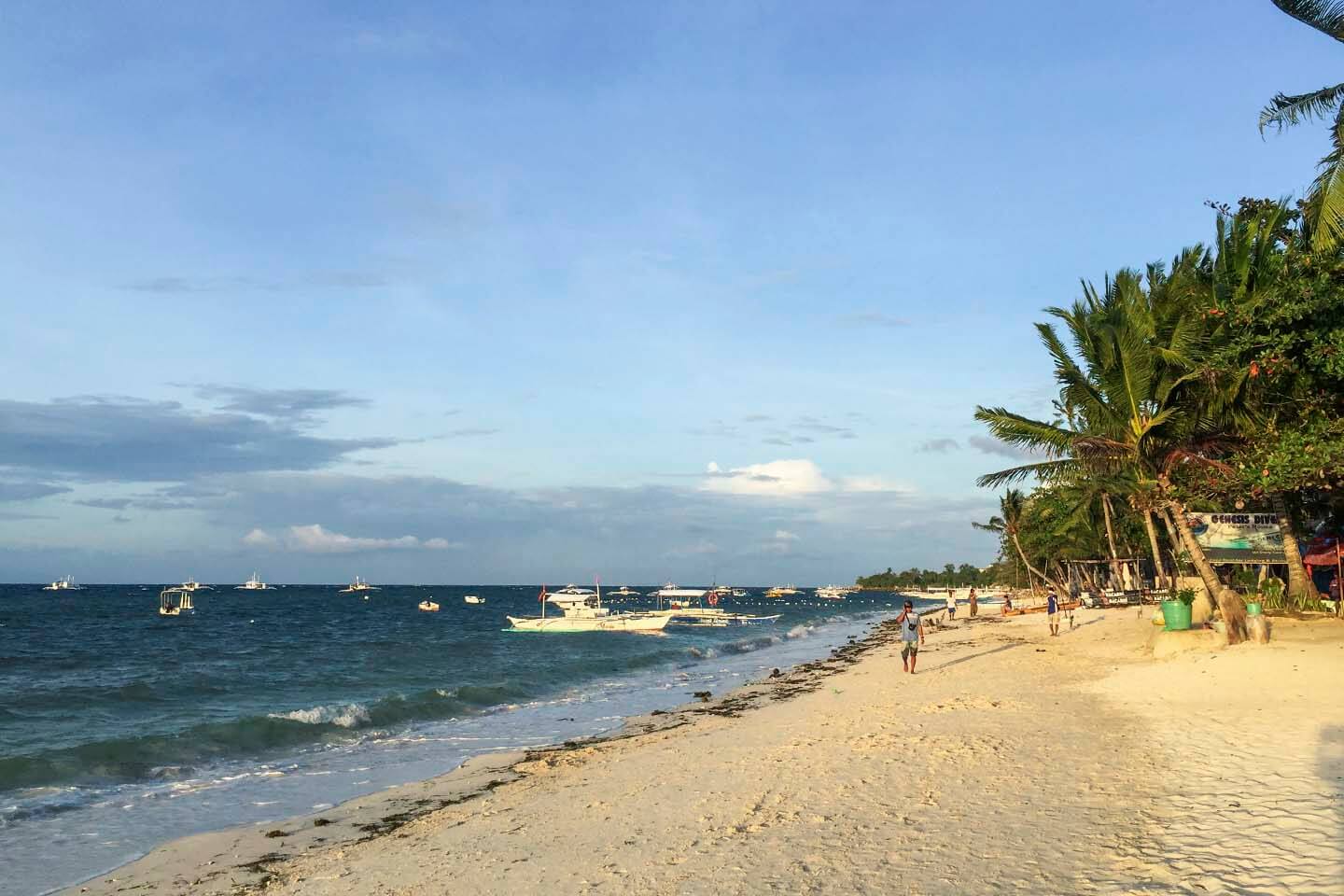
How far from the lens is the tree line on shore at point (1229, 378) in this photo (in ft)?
→ 52.8

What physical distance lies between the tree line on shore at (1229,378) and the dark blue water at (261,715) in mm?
13121

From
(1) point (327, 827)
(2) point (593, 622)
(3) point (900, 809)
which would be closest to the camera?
(3) point (900, 809)

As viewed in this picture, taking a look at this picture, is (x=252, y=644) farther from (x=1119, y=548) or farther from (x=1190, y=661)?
(x=1119, y=548)

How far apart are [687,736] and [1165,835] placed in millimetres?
9967

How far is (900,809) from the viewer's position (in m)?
8.17

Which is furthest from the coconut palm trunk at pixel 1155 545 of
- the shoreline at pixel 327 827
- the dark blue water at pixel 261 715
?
the shoreline at pixel 327 827

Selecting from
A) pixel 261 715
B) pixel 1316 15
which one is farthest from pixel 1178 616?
pixel 261 715

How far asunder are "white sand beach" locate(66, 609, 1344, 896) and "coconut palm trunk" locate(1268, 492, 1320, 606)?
7.73 meters

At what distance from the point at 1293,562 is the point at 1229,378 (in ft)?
24.0

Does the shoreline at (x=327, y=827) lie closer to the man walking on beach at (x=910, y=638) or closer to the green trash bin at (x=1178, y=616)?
the man walking on beach at (x=910, y=638)

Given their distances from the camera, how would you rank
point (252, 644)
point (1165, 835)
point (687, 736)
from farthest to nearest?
point (252, 644), point (687, 736), point (1165, 835)

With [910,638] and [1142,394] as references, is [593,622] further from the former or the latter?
[1142,394]

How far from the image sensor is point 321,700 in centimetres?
2597

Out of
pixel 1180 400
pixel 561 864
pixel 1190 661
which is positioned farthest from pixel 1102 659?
pixel 561 864
